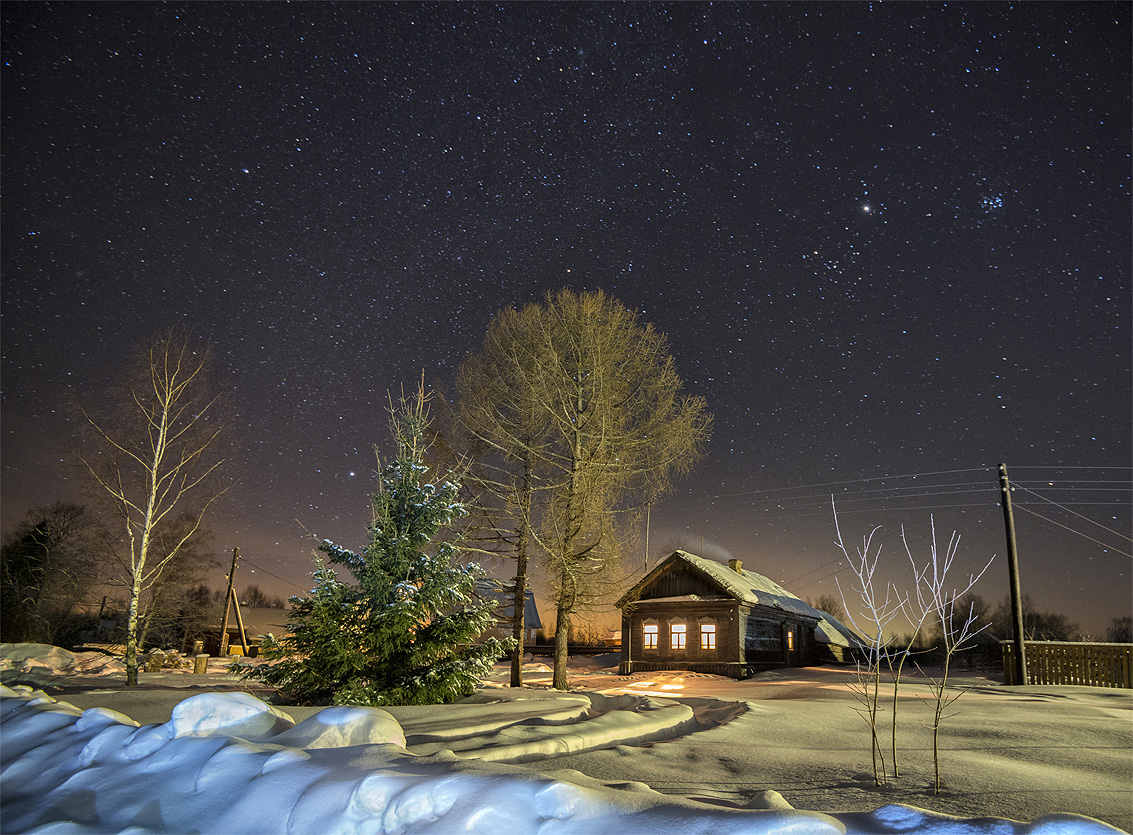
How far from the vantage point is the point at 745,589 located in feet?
89.0

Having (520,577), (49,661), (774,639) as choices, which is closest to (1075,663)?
(774,639)

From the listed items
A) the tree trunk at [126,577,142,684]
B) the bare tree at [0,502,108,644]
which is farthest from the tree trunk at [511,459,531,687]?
the bare tree at [0,502,108,644]

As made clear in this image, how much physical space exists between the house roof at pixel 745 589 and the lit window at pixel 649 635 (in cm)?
136

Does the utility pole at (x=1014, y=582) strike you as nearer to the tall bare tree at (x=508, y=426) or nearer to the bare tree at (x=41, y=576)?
the tall bare tree at (x=508, y=426)

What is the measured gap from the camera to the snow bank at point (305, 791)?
10.0 ft

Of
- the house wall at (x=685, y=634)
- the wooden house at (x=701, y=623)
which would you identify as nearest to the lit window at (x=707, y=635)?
the wooden house at (x=701, y=623)

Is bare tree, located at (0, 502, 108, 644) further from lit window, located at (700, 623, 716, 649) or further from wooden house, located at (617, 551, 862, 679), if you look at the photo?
lit window, located at (700, 623, 716, 649)

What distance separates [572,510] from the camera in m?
15.2

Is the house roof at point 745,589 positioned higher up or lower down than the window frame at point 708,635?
higher up

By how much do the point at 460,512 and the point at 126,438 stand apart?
27.0ft

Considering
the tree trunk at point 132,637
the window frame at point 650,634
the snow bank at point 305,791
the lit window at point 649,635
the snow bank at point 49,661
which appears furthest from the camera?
the lit window at point 649,635

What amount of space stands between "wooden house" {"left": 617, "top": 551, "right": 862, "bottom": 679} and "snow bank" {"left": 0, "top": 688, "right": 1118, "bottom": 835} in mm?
22425

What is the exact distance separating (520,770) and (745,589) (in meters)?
25.0

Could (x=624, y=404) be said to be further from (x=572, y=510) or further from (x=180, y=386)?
(x=180, y=386)
